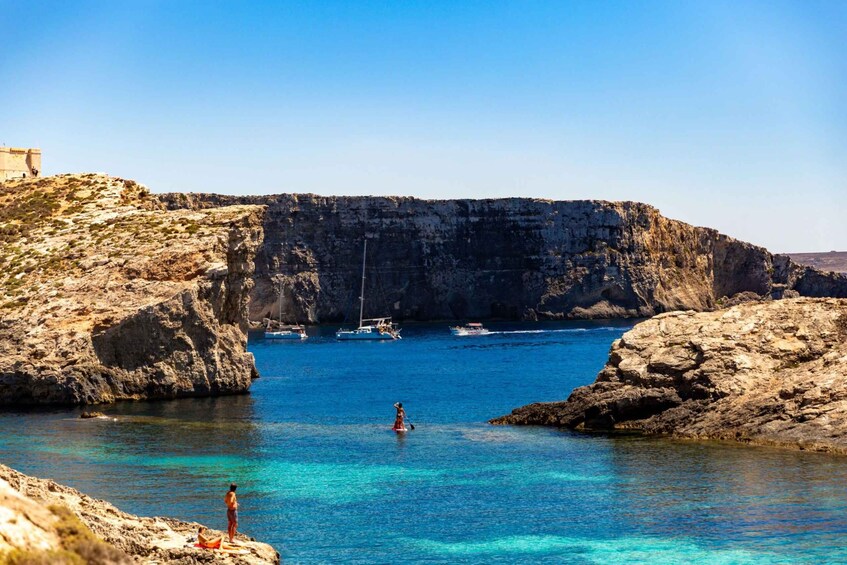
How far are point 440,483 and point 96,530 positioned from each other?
55.5 ft

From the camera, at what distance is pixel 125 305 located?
6209 centimetres

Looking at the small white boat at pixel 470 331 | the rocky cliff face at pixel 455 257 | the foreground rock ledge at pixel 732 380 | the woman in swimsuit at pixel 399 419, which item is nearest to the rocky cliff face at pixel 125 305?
the woman in swimsuit at pixel 399 419

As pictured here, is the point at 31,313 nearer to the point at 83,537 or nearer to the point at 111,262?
the point at 111,262

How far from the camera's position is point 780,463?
38656mm

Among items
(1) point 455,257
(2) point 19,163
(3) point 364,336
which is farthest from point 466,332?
(2) point 19,163

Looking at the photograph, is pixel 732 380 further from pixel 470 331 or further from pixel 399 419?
pixel 470 331

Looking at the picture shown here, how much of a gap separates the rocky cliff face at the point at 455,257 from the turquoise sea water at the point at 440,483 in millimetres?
126943

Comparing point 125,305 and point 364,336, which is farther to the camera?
point 364,336

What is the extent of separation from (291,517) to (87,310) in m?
32.8

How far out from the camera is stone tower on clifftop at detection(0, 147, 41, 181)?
295 ft

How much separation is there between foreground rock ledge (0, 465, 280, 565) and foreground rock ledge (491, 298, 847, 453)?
904 inches

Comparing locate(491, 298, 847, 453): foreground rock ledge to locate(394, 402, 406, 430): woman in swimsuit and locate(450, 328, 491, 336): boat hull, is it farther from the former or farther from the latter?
locate(450, 328, 491, 336): boat hull

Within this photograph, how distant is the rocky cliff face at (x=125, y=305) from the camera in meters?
60.1

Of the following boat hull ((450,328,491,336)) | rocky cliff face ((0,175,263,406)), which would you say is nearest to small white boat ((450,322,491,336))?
boat hull ((450,328,491,336))
